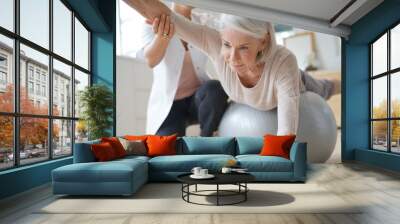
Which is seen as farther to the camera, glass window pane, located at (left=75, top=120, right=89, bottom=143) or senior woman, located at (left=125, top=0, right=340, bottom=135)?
senior woman, located at (left=125, top=0, right=340, bottom=135)

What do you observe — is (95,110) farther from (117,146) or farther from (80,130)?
(117,146)

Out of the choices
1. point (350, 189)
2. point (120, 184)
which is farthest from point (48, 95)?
point (350, 189)

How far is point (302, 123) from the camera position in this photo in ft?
22.9

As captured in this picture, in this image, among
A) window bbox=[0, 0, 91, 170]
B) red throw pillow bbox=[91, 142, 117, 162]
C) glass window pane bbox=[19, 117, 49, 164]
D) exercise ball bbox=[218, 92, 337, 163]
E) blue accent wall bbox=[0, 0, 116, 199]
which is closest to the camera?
window bbox=[0, 0, 91, 170]

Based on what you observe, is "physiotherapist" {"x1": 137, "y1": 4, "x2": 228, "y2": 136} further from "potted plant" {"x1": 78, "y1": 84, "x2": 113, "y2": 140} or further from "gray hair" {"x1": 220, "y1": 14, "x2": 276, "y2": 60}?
"potted plant" {"x1": 78, "y1": 84, "x2": 113, "y2": 140}

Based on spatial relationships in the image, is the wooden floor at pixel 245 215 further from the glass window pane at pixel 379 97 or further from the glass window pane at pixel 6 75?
the glass window pane at pixel 379 97

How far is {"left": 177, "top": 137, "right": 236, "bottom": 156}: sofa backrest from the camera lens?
19.6ft

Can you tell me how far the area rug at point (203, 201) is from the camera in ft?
12.1

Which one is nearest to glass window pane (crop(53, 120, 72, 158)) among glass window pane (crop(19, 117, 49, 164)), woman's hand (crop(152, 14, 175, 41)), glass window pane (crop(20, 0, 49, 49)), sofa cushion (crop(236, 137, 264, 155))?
glass window pane (crop(19, 117, 49, 164))

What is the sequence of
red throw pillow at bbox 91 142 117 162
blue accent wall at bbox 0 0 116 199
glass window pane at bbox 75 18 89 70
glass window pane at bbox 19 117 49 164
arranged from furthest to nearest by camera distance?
glass window pane at bbox 75 18 89 70, blue accent wall at bbox 0 0 116 199, red throw pillow at bbox 91 142 117 162, glass window pane at bbox 19 117 49 164

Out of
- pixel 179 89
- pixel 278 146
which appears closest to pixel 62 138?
pixel 179 89

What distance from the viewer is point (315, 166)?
278 inches

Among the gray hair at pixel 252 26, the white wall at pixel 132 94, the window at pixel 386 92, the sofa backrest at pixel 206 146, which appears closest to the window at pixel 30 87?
the sofa backrest at pixel 206 146

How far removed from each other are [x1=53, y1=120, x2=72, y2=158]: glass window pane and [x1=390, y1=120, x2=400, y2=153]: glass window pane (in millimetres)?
5785
